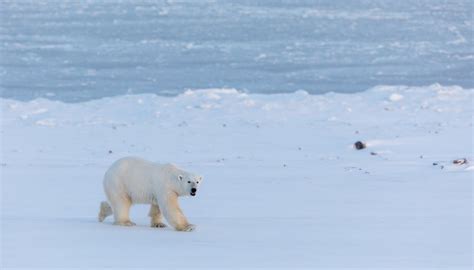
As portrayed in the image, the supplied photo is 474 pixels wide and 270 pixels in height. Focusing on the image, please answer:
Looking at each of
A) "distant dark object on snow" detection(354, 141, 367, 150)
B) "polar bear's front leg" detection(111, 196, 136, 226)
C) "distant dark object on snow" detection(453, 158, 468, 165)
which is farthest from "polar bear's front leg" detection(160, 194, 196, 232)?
"distant dark object on snow" detection(354, 141, 367, 150)

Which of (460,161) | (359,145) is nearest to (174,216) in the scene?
(460,161)

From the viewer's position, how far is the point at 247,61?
2081cm

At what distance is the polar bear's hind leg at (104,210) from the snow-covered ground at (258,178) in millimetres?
93

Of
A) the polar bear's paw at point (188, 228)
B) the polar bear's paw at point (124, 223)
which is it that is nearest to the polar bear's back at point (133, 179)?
the polar bear's paw at point (124, 223)

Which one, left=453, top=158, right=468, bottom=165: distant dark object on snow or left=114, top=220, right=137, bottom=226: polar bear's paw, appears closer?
left=114, top=220, right=137, bottom=226: polar bear's paw

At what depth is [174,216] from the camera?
21.4 ft

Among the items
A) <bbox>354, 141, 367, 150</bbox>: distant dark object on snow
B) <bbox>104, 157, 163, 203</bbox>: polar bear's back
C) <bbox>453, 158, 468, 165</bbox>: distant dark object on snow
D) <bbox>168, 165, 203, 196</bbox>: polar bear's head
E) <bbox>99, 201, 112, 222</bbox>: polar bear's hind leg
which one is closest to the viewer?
<bbox>168, 165, 203, 196</bbox>: polar bear's head

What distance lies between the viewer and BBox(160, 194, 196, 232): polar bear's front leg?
6523 millimetres

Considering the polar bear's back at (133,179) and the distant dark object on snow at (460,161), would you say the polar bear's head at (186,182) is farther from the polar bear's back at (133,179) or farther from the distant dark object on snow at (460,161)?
the distant dark object on snow at (460,161)

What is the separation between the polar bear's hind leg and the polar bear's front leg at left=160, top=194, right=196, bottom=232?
22.7 inches

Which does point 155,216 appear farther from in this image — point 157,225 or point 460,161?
point 460,161

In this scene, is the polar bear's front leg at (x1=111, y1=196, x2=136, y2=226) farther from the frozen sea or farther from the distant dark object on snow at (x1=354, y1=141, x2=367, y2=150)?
the frozen sea

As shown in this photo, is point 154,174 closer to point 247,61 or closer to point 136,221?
point 136,221

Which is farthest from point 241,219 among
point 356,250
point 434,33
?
point 434,33
